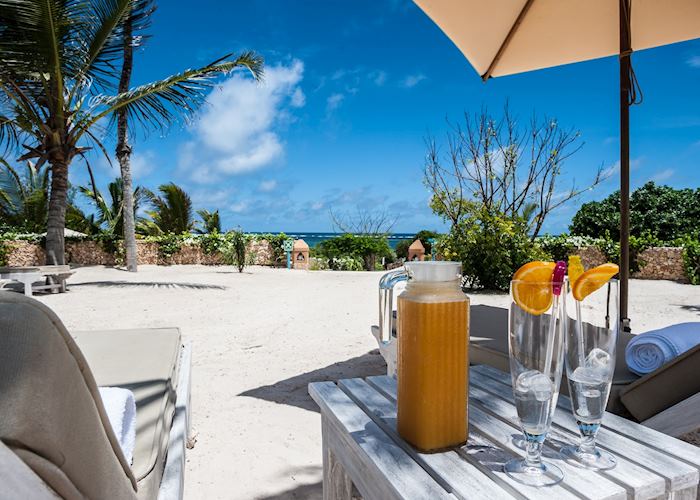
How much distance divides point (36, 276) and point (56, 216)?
1.72 metres

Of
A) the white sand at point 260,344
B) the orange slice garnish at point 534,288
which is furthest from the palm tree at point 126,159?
the orange slice garnish at point 534,288

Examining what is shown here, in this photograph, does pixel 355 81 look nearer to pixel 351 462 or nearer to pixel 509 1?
pixel 509 1

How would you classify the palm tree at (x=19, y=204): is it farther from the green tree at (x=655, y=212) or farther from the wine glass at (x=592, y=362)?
the wine glass at (x=592, y=362)

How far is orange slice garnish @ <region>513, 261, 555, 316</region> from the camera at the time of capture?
729 millimetres

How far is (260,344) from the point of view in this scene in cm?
415

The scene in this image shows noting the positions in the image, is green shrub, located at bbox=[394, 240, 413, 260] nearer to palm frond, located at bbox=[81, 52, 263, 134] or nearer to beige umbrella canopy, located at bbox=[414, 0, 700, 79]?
palm frond, located at bbox=[81, 52, 263, 134]

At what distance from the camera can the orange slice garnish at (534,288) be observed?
73 centimetres

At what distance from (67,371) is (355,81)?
46565 millimetres

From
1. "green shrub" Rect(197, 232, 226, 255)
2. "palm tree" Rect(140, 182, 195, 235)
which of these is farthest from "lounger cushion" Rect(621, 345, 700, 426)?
"palm tree" Rect(140, 182, 195, 235)

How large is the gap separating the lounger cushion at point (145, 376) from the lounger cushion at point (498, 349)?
106 centimetres

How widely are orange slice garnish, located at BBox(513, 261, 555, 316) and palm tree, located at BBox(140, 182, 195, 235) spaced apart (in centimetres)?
1773

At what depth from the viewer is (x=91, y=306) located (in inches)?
240

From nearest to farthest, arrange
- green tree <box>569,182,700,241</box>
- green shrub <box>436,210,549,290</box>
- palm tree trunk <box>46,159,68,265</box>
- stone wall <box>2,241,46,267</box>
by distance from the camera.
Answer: green shrub <box>436,210,549,290</box>
palm tree trunk <box>46,159,68,265</box>
stone wall <box>2,241,46,267</box>
green tree <box>569,182,700,241</box>

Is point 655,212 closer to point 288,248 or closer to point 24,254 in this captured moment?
point 288,248
